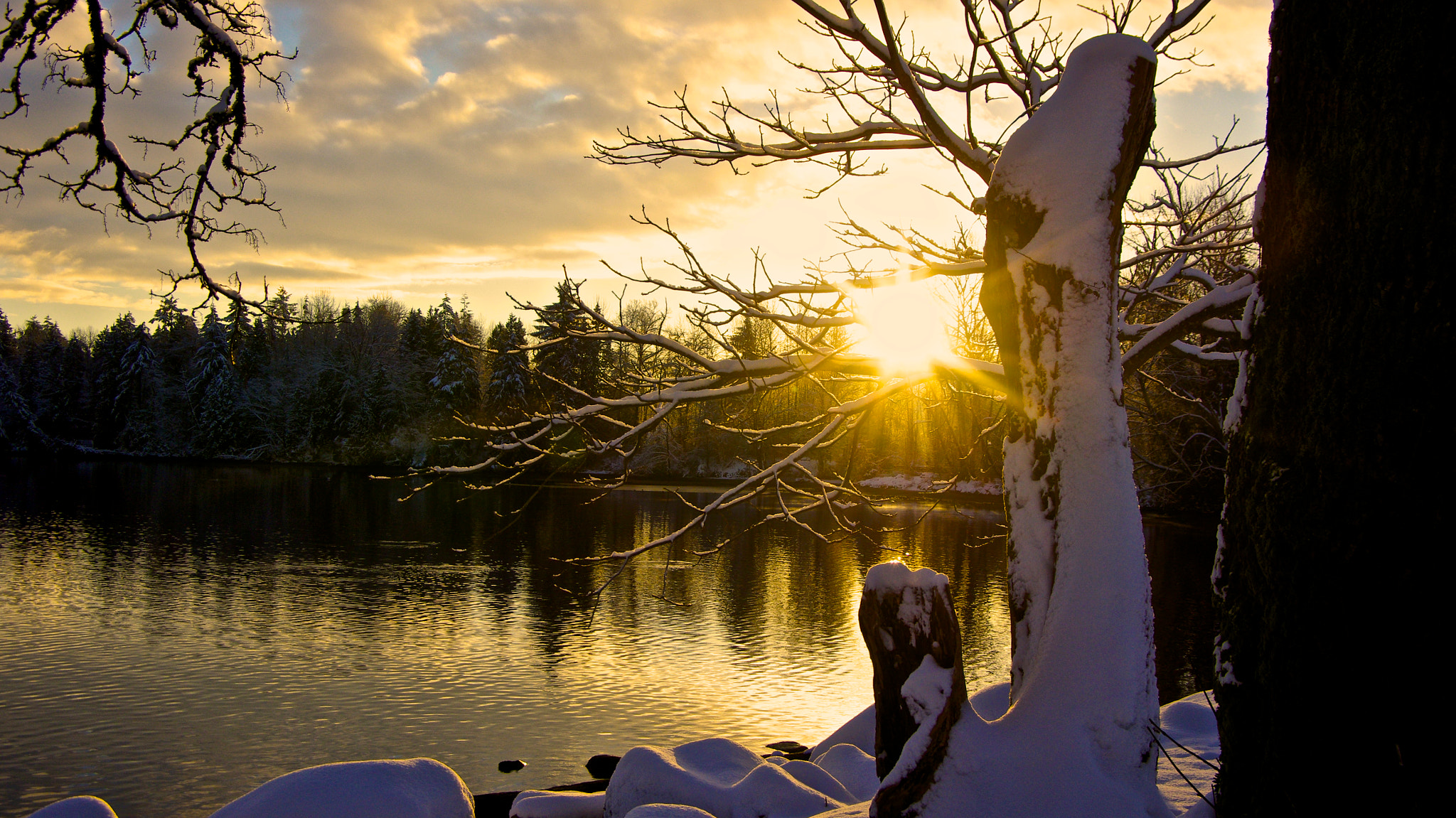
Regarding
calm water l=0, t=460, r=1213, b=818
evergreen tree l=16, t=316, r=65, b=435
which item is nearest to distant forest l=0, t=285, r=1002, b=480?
evergreen tree l=16, t=316, r=65, b=435

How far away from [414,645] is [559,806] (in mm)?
11300

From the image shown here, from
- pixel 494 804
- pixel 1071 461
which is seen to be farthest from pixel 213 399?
pixel 1071 461

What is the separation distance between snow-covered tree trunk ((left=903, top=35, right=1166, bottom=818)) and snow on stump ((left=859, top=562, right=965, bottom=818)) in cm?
15

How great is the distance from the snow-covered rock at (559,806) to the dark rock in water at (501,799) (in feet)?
3.55

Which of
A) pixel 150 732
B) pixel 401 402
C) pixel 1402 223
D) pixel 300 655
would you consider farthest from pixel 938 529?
pixel 401 402

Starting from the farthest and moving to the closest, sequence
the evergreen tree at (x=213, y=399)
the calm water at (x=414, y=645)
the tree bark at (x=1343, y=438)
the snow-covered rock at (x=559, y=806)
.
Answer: the evergreen tree at (x=213, y=399), the calm water at (x=414, y=645), the snow-covered rock at (x=559, y=806), the tree bark at (x=1343, y=438)

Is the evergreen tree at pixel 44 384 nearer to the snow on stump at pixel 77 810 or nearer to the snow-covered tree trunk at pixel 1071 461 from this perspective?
the snow on stump at pixel 77 810

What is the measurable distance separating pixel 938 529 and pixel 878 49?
3107 cm

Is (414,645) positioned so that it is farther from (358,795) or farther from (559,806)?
(358,795)

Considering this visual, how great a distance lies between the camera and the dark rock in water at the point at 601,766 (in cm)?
1129

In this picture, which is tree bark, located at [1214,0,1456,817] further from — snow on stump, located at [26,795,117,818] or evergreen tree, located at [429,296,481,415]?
evergreen tree, located at [429,296,481,415]

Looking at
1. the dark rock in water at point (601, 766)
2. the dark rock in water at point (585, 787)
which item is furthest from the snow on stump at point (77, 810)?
the dark rock in water at point (601, 766)

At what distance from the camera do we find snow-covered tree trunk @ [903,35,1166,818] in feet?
11.9

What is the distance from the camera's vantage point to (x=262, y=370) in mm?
71938
